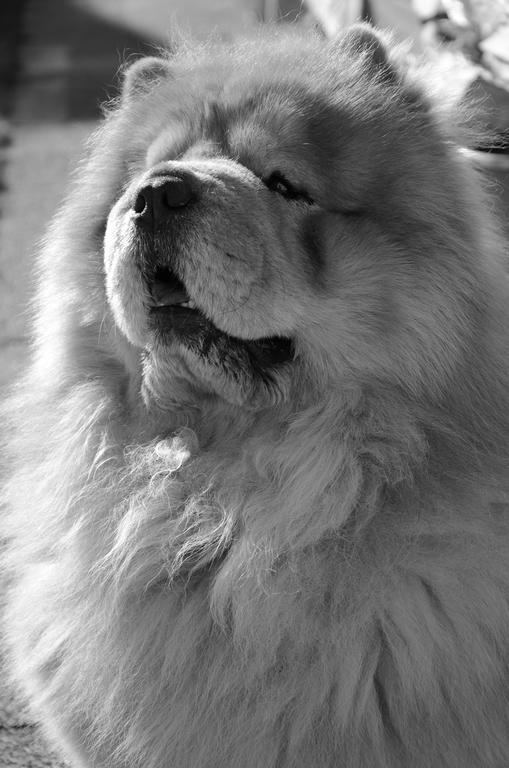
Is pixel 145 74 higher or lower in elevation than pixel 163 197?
higher

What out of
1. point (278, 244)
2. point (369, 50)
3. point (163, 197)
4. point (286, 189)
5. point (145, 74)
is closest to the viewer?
point (163, 197)

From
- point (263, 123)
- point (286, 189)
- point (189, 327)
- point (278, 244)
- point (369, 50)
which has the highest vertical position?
point (369, 50)

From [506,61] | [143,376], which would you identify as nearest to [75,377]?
[143,376]

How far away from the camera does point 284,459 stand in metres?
2.28

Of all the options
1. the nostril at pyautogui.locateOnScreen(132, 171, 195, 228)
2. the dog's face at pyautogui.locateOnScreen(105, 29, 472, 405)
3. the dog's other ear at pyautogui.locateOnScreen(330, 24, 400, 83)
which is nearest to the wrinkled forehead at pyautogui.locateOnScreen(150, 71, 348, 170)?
the dog's face at pyautogui.locateOnScreen(105, 29, 472, 405)

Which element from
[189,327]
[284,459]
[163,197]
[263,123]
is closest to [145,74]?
[263,123]

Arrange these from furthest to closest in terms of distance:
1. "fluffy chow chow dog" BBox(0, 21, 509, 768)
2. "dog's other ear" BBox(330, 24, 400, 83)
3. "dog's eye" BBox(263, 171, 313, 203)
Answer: "dog's other ear" BBox(330, 24, 400, 83), "dog's eye" BBox(263, 171, 313, 203), "fluffy chow chow dog" BBox(0, 21, 509, 768)

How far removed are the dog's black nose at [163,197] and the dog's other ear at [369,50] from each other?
2.29 ft

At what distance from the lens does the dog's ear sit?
2859 millimetres

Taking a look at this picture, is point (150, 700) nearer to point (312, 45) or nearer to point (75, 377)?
point (75, 377)

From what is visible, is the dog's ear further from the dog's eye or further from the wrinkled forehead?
the dog's eye

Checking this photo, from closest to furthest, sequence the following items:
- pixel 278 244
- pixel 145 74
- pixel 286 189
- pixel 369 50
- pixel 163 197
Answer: pixel 163 197 → pixel 278 244 → pixel 286 189 → pixel 369 50 → pixel 145 74

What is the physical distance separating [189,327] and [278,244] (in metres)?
0.28

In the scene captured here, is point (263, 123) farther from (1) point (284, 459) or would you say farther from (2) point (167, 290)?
(1) point (284, 459)
